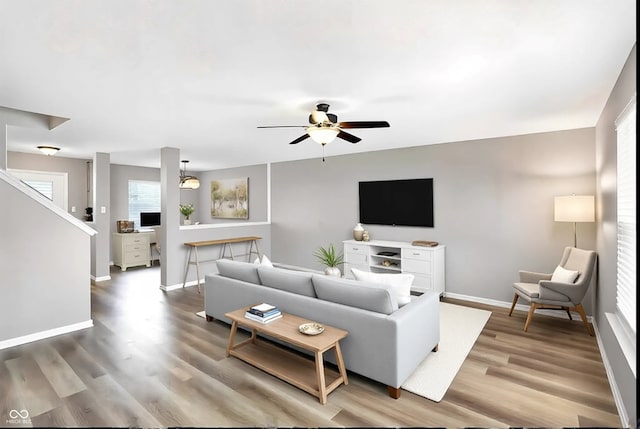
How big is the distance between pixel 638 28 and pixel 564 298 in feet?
10.9

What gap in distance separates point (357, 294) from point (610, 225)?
2210mm

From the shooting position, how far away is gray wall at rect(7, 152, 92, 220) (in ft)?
20.0

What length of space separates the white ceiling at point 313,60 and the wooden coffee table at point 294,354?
6.28 feet

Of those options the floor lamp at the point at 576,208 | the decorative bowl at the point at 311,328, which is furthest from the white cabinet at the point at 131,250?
the floor lamp at the point at 576,208

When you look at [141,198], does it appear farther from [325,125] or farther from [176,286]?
[325,125]

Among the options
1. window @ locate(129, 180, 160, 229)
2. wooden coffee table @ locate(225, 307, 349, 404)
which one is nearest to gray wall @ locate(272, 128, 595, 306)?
wooden coffee table @ locate(225, 307, 349, 404)

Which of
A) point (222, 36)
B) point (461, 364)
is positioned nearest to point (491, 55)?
point (222, 36)

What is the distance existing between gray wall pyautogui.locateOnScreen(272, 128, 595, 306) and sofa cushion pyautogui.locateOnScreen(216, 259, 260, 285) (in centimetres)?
289

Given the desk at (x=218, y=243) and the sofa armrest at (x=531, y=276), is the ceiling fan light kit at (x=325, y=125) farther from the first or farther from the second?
the desk at (x=218, y=243)

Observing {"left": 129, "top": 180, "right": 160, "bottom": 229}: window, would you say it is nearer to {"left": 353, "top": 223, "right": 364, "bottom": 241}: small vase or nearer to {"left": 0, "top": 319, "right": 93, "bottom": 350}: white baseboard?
{"left": 0, "top": 319, "right": 93, "bottom": 350}: white baseboard

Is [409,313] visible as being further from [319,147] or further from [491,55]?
[319,147]

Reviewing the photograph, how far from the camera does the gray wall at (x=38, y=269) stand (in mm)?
3197

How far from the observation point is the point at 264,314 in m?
2.68

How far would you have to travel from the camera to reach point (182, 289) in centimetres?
534
